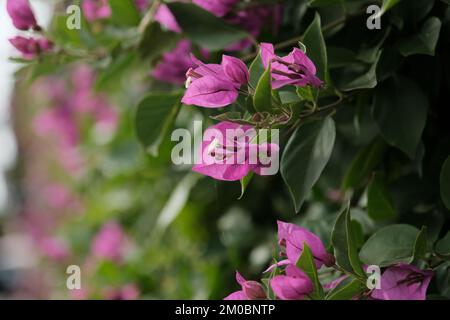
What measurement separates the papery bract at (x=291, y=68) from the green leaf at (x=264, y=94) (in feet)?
0.05

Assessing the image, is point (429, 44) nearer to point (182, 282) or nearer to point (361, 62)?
point (361, 62)

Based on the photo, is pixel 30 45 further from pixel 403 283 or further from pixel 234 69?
pixel 403 283

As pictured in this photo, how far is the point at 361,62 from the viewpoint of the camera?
49 cm

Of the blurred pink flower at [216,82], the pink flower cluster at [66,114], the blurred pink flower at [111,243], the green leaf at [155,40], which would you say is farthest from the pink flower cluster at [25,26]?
the pink flower cluster at [66,114]

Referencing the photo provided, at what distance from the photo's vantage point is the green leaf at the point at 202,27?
56 centimetres

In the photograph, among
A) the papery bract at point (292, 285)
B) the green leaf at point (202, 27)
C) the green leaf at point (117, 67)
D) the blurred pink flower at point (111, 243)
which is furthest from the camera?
the blurred pink flower at point (111, 243)

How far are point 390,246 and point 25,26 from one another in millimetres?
390

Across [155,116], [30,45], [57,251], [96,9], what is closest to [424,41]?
[155,116]

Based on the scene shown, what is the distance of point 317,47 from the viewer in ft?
1.39

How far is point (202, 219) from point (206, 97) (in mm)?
573

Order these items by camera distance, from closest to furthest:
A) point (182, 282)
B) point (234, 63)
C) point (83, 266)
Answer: point (234, 63), point (182, 282), point (83, 266)

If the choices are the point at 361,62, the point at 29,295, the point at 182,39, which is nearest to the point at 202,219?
the point at 182,39

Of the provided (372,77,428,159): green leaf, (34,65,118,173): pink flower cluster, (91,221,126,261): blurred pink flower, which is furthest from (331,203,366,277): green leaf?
(34,65,118,173): pink flower cluster

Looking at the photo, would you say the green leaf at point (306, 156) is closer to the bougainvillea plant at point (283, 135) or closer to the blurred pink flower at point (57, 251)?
the bougainvillea plant at point (283, 135)
